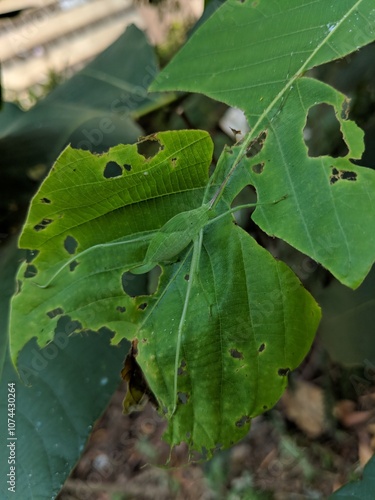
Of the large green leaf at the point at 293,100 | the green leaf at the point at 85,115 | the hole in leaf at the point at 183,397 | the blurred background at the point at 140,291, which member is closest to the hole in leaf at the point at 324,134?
the blurred background at the point at 140,291

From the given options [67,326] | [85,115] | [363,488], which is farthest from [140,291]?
[85,115]

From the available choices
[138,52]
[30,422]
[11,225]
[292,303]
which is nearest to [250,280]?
[292,303]

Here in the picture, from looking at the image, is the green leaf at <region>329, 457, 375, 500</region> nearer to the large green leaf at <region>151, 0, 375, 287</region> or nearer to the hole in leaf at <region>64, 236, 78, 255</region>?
the large green leaf at <region>151, 0, 375, 287</region>

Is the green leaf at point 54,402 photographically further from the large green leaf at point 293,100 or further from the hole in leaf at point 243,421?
the large green leaf at point 293,100

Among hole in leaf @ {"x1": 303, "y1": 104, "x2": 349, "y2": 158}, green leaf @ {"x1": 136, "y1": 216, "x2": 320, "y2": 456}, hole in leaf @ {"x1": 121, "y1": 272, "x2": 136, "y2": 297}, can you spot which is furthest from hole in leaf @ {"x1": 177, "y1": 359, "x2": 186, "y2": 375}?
hole in leaf @ {"x1": 303, "y1": 104, "x2": 349, "y2": 158}

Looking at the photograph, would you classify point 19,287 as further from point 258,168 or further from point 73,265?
point 258,168

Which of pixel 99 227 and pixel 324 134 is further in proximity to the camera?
pixel 324 134
